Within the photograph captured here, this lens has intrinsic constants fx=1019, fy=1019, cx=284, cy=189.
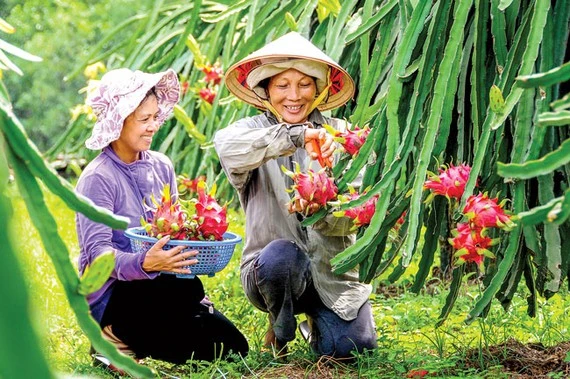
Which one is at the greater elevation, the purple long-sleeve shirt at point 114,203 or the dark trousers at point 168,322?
the purple long-sleeve shirt at point 114,203

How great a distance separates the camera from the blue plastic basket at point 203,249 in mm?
2834

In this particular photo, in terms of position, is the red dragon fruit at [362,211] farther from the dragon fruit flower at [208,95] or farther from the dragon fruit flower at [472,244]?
the dragon fruit flower at [208,95]

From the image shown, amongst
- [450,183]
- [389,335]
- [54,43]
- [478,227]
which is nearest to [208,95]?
[389,335]

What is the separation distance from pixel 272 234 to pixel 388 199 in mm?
641

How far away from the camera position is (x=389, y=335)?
11.9 feet

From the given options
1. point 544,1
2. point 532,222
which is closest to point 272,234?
point 544,1

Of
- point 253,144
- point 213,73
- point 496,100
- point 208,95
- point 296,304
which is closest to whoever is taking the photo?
point 496,100

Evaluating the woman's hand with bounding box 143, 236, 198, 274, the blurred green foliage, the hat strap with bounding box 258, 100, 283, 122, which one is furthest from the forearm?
the blurred green foliage

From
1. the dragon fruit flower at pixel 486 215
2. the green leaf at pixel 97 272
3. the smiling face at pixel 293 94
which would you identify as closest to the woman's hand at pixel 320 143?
the smiling face at pixel 293 94

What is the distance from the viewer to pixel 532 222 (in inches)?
70.6

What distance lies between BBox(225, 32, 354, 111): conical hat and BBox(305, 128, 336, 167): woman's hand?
1.12ft

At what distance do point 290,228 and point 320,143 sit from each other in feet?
1.53

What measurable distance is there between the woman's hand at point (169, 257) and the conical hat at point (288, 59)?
669mm

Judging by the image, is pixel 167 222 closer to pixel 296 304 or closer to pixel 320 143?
pixel 320 143
